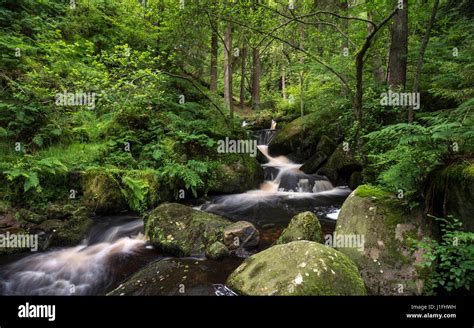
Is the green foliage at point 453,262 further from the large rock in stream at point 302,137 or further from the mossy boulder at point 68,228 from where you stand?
the large rock in stream at point 302,137

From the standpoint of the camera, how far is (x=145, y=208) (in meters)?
8.39

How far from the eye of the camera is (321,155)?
1252cm

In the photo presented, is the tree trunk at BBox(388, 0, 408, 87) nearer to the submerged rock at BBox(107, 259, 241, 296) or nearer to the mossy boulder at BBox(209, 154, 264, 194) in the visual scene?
the mossy boulder at BBox(209, 154, 264, 194)

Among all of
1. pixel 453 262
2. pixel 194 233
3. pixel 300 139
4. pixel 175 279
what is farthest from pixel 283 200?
pixel 453 262

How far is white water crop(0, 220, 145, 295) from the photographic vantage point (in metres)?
5.28

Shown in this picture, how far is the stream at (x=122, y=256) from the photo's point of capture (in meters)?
5.29

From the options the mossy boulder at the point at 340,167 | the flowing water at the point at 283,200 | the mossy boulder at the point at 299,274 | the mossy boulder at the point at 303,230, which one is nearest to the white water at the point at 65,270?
the mossy boulder at the point at 299,274

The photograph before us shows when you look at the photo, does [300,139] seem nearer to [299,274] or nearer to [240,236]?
[240,236]

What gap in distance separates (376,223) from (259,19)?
7518 millimetres

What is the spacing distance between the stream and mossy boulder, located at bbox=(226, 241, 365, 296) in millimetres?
822

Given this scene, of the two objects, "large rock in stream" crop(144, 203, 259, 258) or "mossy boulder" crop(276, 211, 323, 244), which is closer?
"mossy boulder" crop(276, 211, 323, 244)

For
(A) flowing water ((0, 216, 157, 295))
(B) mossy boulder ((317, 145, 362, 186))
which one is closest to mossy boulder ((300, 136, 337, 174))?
(B) mossy boulder ((317, 145, 362, 186))

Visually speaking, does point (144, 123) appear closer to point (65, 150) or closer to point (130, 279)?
point (65, 150)

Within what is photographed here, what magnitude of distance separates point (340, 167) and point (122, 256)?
28.7 feet
